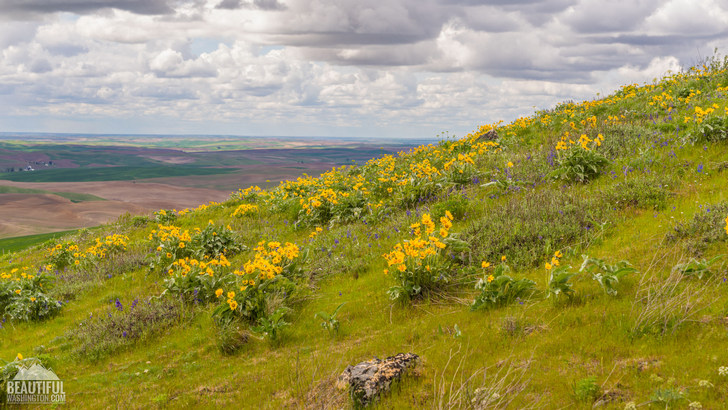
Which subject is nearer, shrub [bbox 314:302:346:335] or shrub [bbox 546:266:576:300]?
shrub [bbox 546:266:576:300]

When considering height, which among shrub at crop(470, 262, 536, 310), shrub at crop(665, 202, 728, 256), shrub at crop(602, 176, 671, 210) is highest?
shrub at crop(602, 176, 671, 210)

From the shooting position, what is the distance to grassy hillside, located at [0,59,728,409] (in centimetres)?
438

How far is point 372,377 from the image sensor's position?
175 inches

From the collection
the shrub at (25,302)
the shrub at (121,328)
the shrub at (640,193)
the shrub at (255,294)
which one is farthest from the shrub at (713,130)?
the shrub at (25,302)

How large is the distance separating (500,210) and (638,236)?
8.03ft

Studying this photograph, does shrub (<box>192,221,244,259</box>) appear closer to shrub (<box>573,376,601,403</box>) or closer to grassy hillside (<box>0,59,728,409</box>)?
grassy hillside (<box>0,59,728,409</box>)

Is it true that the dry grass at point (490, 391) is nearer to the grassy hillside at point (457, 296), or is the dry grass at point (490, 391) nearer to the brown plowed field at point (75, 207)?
the grassy hillside at point (457, 296)

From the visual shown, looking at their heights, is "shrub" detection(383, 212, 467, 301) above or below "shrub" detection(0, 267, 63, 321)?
above

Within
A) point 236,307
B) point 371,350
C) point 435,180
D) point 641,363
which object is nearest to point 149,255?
point 236,307

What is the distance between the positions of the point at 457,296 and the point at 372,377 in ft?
8.91
